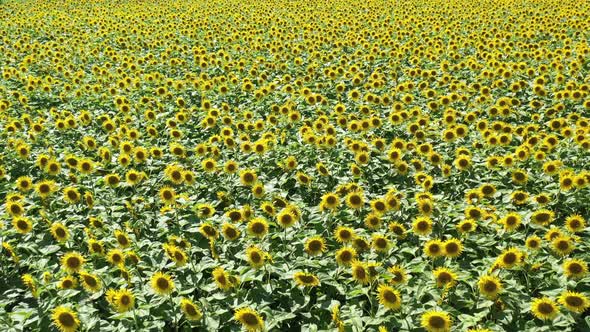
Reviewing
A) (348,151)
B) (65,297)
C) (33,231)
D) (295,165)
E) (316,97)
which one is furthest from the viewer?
(316,97)

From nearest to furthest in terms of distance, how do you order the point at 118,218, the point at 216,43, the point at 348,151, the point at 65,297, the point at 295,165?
the point at 65,297, the point at 118,218, the point at 295,165, the point at 348,151, the point at 216,43

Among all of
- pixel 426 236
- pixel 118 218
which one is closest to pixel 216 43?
pixel 118 218

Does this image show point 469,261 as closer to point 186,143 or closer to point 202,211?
point 202,211

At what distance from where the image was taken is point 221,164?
22.2 ft

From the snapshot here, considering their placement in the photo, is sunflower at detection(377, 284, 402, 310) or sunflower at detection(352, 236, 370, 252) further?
sunflower at detection(352, 236, 370, 252)

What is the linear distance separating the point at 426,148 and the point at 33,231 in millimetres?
5091

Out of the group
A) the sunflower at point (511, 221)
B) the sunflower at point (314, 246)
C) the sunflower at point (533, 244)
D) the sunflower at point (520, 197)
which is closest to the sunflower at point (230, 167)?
the sunflower at point (314, 246)

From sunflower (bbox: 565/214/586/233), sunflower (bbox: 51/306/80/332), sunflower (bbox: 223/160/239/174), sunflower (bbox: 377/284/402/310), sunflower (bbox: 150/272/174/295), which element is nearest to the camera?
sunflower (bbox: 51/306/80/332)

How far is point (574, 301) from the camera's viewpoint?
3865 mm

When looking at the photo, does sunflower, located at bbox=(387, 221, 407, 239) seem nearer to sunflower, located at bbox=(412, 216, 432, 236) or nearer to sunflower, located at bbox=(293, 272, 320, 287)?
sunflower, located at bbox=(412, 216, 432, 236)

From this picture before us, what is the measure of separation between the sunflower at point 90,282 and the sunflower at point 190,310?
892 millimetres

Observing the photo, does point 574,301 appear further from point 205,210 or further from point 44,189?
point 44,189

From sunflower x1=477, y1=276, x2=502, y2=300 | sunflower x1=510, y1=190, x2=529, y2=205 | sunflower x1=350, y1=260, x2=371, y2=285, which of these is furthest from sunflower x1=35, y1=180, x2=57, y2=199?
sunflower x1=510, y1=190, x2=529, y2=205

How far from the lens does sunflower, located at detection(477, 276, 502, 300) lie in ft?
13.3
